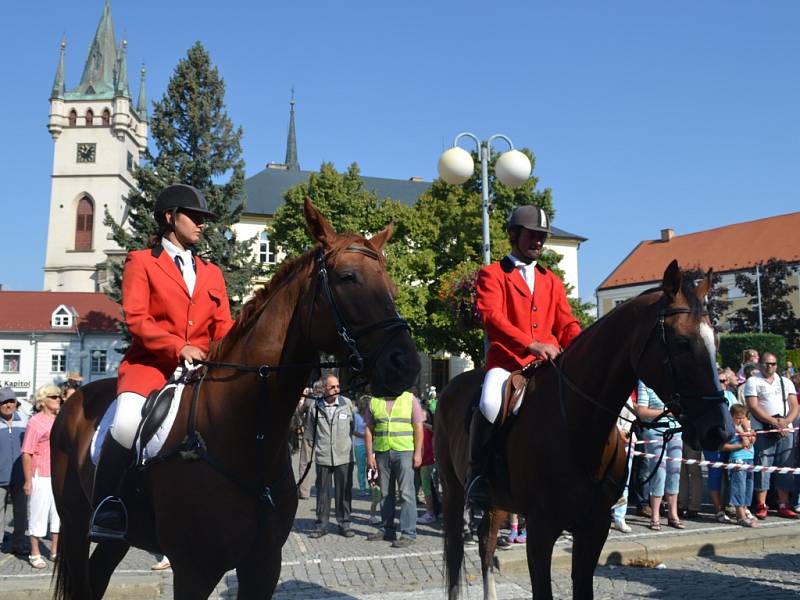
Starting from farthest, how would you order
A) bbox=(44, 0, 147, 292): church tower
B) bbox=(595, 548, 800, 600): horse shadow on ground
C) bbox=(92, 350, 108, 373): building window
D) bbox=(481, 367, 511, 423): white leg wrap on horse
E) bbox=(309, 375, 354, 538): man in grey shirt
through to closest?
bbox=(44, 0, 147, 292): church tower, bbox=(92, 350, 108, 373): building window, bbox=(309, 375, 354, 538): man in grey shirt, bbox=(595, 548, 800, 600): horse shadow on ground, bbox=(481, 367, 511, 423): white leg wrap on horse

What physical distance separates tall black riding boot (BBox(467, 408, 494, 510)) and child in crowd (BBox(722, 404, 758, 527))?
22.2ft

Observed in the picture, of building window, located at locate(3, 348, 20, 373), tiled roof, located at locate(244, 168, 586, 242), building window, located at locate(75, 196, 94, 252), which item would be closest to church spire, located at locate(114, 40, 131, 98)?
building window, located at locate(75, 196, 94, 252)

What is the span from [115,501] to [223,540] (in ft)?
2.60

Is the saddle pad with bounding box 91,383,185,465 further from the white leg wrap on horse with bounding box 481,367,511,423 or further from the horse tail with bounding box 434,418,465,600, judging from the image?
the horse tail with bounding box 434,418,465,600

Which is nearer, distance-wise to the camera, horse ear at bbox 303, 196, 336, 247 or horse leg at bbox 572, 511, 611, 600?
horse ear at bbox 303, 196, 336, 247

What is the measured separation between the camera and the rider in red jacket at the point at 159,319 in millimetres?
4148

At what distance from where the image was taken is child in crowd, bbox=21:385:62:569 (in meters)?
9.72

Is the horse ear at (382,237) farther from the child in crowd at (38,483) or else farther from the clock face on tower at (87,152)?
the clock face on tower at (87,152)

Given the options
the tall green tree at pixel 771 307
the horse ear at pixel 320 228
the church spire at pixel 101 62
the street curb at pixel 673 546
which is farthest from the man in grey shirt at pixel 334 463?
the church spire at pixel 101 62

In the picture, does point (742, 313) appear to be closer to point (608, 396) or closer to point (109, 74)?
point (608, 396)

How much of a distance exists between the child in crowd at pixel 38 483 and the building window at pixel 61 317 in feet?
177

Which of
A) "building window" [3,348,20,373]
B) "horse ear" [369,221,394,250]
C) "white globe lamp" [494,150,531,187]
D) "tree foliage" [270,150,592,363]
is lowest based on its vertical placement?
"horse ear" [369,221,394,250]

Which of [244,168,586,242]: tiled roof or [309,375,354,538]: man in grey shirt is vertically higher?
[244,168,586,242]: tiled roof

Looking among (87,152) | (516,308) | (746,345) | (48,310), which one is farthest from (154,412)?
(87,152)
